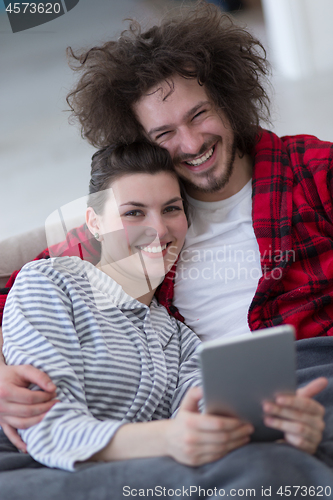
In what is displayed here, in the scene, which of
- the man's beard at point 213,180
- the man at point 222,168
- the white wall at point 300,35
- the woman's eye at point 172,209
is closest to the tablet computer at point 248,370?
the man at point 222,168

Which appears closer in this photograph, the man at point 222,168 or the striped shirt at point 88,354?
the striped shirt at point 88,354

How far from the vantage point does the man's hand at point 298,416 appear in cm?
68

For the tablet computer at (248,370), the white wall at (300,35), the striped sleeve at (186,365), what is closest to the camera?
the tablet computer at (248,370)

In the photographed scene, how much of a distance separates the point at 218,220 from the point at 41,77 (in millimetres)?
2098

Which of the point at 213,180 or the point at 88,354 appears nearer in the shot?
the point at 88,354

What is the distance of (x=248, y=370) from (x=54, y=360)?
40cm

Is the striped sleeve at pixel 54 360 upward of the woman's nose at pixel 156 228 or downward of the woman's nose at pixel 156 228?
downward

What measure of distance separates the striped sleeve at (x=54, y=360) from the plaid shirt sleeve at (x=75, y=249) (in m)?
0.20

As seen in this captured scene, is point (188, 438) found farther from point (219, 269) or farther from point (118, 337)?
point (219, 269)

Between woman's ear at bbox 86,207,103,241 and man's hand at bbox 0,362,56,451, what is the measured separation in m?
0.47

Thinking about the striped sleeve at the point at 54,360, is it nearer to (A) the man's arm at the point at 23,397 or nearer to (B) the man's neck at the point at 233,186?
(A) the man's arm at the point at 23,397

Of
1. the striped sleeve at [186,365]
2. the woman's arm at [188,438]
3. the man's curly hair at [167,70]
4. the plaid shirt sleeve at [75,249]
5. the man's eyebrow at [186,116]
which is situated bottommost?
the striped sleeve at [186,365]

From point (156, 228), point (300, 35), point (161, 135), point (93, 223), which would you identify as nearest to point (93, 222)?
point (93, 223)

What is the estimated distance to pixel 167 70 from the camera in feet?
4.46
